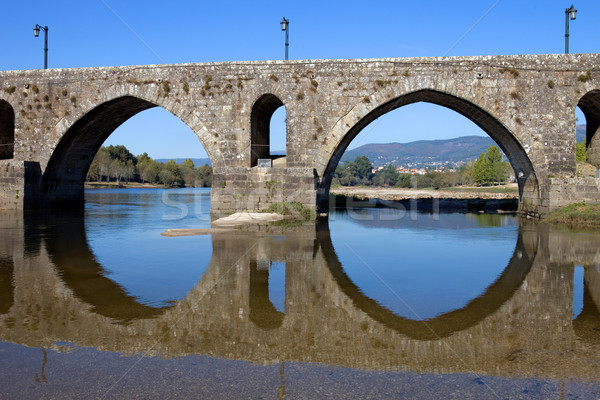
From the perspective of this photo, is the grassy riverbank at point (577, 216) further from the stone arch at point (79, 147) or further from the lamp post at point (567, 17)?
the stone arch at point (79, 147)

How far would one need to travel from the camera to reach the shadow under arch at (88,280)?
226 inches

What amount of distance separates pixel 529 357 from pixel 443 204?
2513 cm

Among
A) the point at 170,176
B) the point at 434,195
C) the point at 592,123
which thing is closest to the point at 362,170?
the point at 170,176

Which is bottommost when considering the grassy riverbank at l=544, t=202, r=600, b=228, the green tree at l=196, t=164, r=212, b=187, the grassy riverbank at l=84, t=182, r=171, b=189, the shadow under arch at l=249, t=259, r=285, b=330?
the shadow under arch at l=249, t=259, r=285, b=330

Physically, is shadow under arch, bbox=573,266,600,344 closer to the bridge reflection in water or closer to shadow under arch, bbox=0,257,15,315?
the bridge reflection in water

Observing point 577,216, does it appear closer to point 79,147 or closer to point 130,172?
point 79,147

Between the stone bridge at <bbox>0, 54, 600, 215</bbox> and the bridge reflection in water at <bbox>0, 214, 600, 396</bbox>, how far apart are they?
10.1 metres

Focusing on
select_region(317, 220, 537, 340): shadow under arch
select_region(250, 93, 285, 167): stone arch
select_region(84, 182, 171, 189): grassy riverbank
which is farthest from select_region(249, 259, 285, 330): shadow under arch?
select_region(84, 182, 171, 189): grassy riverbank

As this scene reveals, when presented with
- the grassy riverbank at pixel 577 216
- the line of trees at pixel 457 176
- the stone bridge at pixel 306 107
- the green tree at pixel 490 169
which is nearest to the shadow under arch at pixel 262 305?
the stone bridge at pixel 306 107

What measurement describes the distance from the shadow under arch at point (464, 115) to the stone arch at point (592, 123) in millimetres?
2926

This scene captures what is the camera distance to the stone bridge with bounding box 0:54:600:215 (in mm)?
17812

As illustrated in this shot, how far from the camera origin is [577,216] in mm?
16594

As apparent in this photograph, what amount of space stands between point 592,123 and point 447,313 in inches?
729

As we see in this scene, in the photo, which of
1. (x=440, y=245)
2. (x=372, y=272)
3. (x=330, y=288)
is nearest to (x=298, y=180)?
(x=440, y=245)
